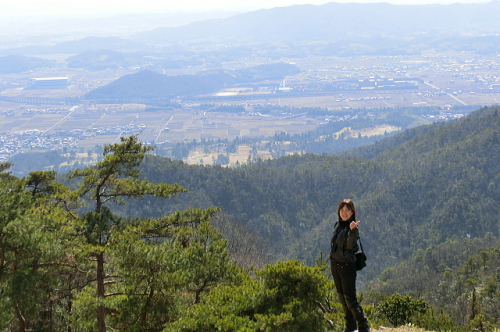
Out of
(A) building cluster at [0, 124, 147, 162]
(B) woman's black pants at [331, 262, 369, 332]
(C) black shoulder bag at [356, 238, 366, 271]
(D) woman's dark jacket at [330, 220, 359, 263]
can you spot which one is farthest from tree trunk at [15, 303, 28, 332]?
(A) building cluster at [0, 124, 147, 162]

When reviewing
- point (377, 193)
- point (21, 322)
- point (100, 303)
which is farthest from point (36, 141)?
point (100, 303)

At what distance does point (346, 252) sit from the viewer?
7.65 metres

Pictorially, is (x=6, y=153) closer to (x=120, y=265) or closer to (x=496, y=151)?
(x=496, y=151)

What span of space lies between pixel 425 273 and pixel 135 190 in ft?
159

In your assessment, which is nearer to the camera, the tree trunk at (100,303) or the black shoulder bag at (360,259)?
the black shoulder bag at (360,259)

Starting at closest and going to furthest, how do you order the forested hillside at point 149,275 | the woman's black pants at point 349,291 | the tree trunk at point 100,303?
the woman's black pants at point 349,291 < the forested hillside at point 149,275 < the tree trunk at point 100,303

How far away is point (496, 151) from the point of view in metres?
85.9

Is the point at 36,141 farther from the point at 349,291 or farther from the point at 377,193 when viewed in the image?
the point at 349,291

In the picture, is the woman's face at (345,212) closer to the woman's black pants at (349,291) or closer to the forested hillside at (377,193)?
the woman's black pants at (349,291)

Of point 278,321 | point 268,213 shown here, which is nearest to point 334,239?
point 278,321

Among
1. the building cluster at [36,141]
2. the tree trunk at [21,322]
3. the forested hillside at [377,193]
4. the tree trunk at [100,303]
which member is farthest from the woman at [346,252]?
the building cluster at [36,141]

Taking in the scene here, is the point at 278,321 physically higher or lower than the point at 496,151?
higher

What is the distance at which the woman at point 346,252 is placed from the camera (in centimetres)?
758

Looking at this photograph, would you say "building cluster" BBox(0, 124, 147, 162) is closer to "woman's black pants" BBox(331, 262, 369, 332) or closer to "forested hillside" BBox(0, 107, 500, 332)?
"forested hillside" BBox(0, 107, 500, 332)
